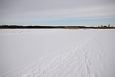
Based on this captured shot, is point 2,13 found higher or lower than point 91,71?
higher

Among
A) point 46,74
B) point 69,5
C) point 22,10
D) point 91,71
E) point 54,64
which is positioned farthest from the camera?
point 69,5

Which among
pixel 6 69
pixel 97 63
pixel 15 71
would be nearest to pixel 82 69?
pixel 97 63

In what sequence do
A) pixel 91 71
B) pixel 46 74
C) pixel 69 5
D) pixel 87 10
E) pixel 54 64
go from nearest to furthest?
pixel 46 74
pixel 91 71
pixel 54 64
pixel 69 5
pixel 87 10

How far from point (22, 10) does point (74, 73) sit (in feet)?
5.09

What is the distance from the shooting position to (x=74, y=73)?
6.46ft

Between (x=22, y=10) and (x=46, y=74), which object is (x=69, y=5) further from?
(x=46, y=74)

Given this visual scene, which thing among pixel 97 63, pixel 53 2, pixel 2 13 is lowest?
pixel 97 63

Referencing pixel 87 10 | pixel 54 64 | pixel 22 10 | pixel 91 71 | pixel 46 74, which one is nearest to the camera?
pixel 46 74

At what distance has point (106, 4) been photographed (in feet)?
9.71

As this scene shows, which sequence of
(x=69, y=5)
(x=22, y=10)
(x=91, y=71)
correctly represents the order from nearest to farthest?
(x=91, y=71)
(x=22, y=10)
(x=69, y=5)

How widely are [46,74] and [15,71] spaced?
0.43m

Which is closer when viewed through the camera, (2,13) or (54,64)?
(2,13)

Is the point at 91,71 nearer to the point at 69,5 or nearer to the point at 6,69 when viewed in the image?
the point at 6,69

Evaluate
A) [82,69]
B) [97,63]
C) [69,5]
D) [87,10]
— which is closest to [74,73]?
[82,69]
